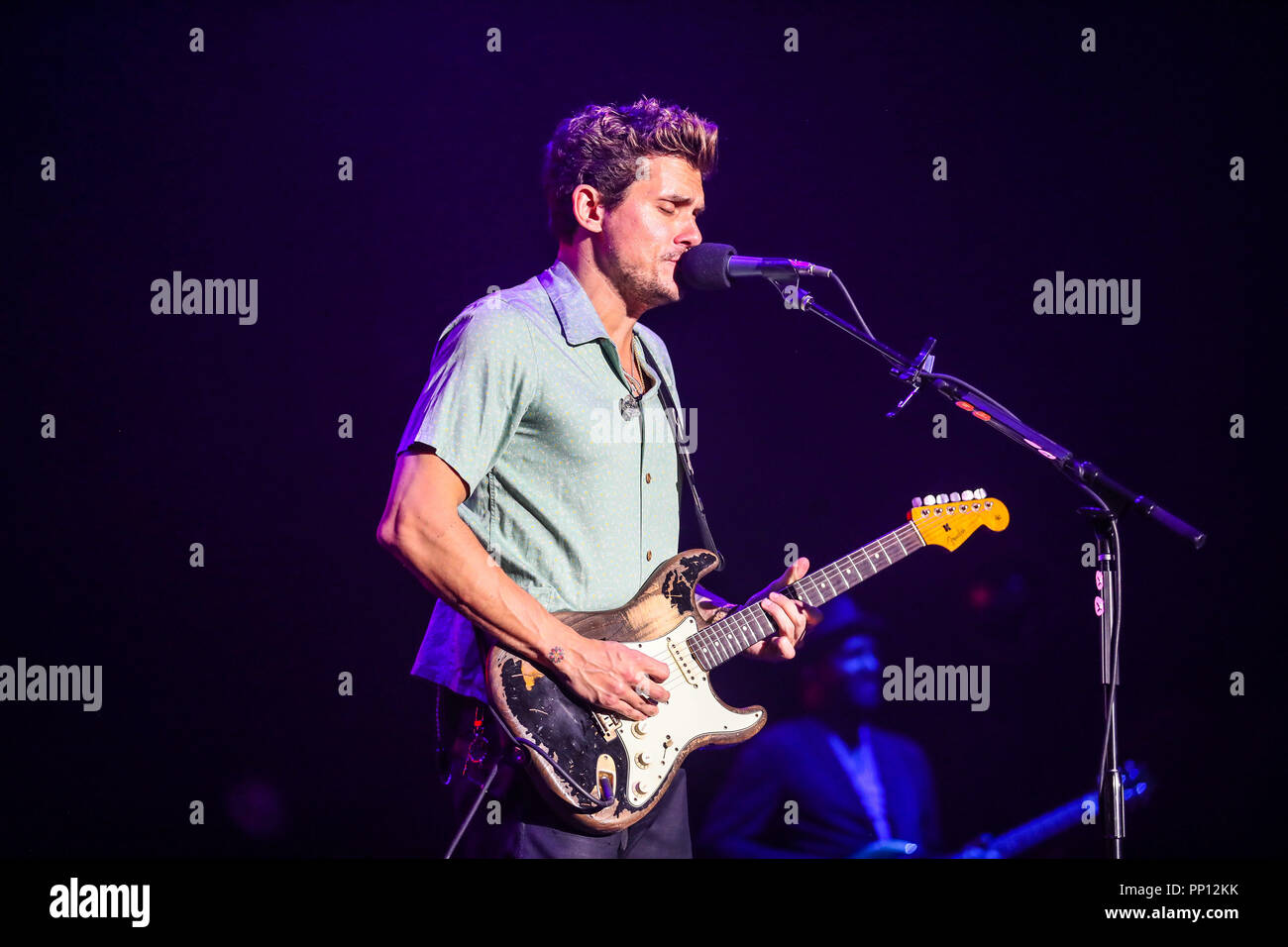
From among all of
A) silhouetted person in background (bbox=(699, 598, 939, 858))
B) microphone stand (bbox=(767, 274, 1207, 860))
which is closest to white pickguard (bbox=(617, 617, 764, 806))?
microphone stand (bbox=(767, 274, 1207, 860))

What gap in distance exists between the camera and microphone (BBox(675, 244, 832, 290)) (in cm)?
251

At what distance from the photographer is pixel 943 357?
3609mm

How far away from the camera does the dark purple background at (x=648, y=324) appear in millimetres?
3436

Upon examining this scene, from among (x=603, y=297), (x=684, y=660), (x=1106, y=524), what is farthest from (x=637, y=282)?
(x=1106, y=524)

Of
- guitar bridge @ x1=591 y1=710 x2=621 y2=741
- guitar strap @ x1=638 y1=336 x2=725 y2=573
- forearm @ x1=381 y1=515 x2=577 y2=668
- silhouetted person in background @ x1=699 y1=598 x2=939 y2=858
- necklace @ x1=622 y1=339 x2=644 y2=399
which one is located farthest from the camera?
silhouetted person in background @ x1=699 y1=598 x2=939 y2=858

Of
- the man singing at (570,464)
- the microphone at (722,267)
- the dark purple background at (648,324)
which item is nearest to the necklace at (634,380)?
the man singing at (570,464)

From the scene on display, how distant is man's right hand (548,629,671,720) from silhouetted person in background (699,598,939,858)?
131cm

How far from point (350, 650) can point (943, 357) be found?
2.22m

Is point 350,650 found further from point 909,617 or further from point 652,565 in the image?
point 909,617

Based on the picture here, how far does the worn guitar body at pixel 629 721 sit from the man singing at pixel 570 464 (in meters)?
0.04

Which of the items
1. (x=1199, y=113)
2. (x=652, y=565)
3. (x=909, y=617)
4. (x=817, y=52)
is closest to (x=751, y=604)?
(x=652, y=565)

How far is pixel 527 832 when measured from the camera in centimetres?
228

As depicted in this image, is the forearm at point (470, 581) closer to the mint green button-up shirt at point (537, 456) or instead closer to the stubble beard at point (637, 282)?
the mint green button-up shirt at point (537, 456)

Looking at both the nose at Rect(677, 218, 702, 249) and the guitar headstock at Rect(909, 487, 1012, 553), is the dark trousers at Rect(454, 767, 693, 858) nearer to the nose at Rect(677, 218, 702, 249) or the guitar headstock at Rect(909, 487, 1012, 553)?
the guitar headstock at Rect(909, 487, 1012, 553)
